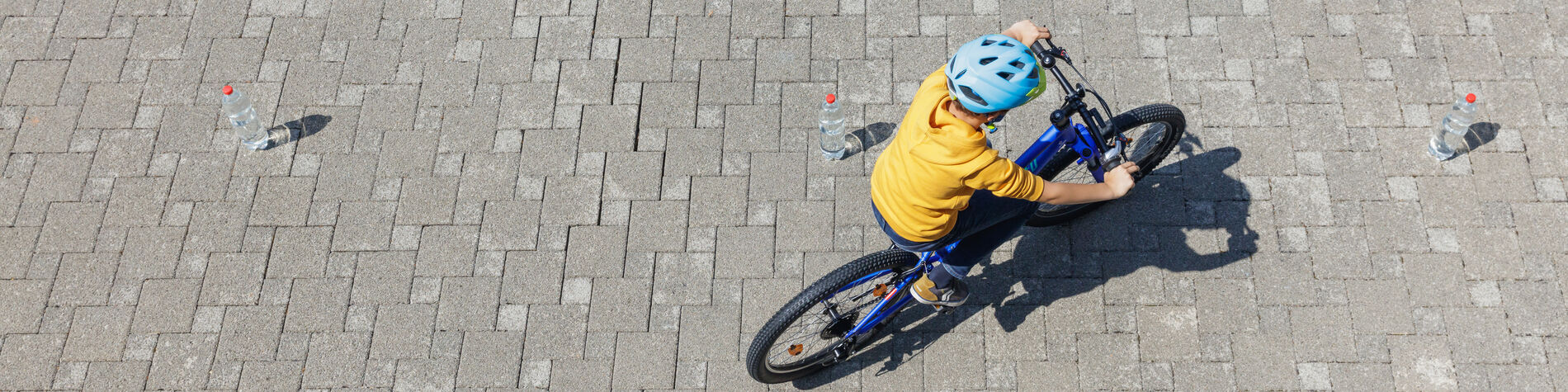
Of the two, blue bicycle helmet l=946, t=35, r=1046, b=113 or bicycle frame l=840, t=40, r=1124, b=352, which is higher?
blue bicycle helmet l=946, t=35, r=1046, b=113

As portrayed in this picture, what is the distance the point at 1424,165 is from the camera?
6.54 metres

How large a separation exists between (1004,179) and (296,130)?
5003 millimetres

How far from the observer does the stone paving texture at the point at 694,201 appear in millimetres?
5980

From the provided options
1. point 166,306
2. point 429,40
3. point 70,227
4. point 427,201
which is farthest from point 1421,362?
point 70,227

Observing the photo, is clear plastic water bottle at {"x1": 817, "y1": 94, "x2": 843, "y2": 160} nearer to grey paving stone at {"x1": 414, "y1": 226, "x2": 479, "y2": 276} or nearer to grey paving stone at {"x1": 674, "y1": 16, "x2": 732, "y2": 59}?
grey paving stone at {"x1": 674, "y1": 16, "x2": 732, "y2": 59}

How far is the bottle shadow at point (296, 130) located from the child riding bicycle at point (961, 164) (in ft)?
13.5

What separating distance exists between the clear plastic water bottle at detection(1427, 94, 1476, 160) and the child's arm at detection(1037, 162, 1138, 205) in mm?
3081

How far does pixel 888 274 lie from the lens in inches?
209

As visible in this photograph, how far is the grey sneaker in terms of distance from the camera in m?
5.43

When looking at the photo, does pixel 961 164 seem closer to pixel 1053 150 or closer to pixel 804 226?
pixel 1053 150

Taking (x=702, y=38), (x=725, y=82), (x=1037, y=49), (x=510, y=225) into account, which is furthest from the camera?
(x=702, y=38)

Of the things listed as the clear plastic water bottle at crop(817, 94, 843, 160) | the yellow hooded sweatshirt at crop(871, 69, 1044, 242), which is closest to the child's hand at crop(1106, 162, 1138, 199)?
the yellow hooded sweatshirt at crop(871, 69, 1044, 242)

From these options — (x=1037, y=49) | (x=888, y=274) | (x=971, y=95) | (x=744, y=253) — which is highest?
(x=971, y=95)

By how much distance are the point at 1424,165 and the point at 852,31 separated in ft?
12.2
